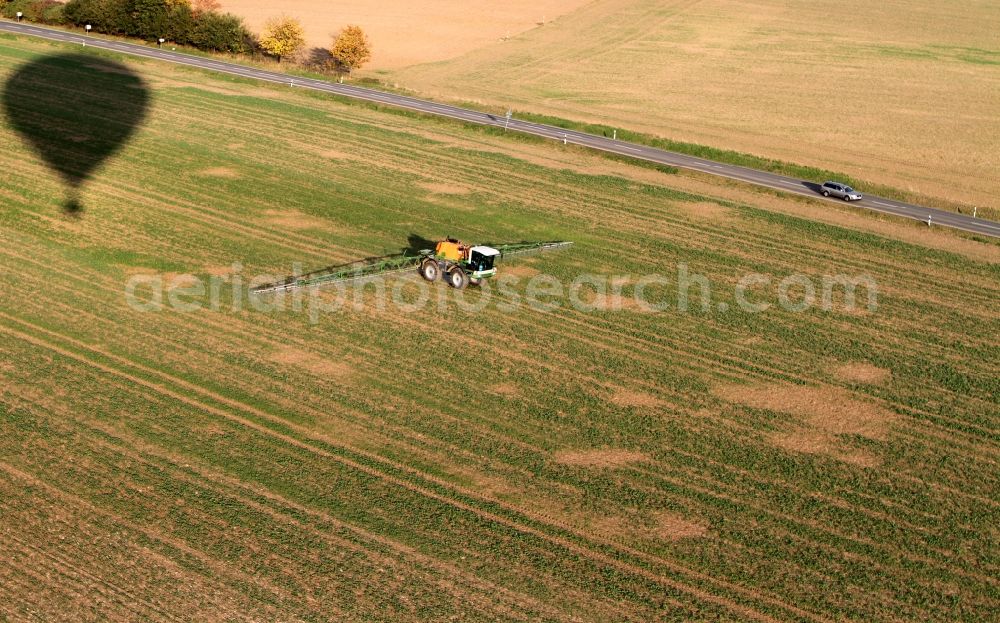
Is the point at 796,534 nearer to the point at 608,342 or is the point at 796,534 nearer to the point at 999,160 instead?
the point at 608,342

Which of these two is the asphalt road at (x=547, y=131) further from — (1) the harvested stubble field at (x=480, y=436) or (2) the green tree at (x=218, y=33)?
(1) the harvested stubble field at (x=480, y=436)

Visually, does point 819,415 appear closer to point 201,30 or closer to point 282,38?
point 282,38

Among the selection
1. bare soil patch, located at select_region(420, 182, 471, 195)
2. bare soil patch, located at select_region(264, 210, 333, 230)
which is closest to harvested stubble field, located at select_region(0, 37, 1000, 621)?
bare soil patch, located at select_region(264, 210, 333, 230)

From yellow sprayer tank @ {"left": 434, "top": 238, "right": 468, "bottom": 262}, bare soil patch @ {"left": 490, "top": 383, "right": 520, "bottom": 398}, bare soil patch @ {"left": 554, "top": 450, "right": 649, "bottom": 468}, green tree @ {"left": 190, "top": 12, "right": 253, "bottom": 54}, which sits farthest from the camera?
green tree @ {"left": 190, "top": 12, "right": 253, "bottom": 54}

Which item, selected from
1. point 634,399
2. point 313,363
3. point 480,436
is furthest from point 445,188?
point 480,436

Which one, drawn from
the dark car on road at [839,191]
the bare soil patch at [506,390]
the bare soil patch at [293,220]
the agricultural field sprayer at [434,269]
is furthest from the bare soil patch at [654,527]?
the dark car on road at [839,191]

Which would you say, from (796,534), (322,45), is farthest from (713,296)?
(322,45)

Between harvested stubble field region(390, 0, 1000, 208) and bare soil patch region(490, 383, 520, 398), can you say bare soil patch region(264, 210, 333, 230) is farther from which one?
harvested stubble field region(390, 0, 1000, 208)
